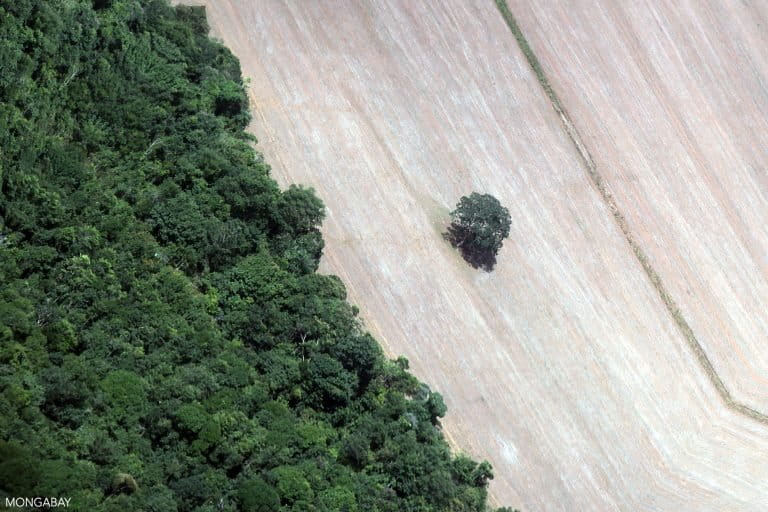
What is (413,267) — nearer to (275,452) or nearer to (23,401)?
(275,452)

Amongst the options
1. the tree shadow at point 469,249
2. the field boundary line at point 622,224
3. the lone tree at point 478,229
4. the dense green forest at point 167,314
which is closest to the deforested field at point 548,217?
the field boundary line at point 622,224

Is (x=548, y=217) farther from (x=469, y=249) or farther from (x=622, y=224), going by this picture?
(x=469, y=249)

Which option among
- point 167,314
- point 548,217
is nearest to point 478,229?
point 548,217

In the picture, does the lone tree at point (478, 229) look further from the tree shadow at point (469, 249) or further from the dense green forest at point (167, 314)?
the dense green forest at point (167, 314)

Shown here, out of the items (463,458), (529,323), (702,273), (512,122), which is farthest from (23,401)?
(702,273)

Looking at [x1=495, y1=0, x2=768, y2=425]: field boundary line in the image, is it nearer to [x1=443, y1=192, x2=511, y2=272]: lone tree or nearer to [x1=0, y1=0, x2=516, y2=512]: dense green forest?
[x1=443, y1=192, x2=511, y2=272]: lone tree

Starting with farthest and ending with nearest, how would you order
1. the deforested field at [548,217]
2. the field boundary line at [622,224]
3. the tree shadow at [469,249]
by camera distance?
the field boundary line at [622,224]
the tree shadow at [469,249]
the deforested field at [548,217]

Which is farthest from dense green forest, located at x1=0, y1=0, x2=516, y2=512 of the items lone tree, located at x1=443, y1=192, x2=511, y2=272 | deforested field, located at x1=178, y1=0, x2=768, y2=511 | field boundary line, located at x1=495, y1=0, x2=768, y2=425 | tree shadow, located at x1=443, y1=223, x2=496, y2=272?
field boundary line, located at x1=495, y1=0, x2=768, y2=425
